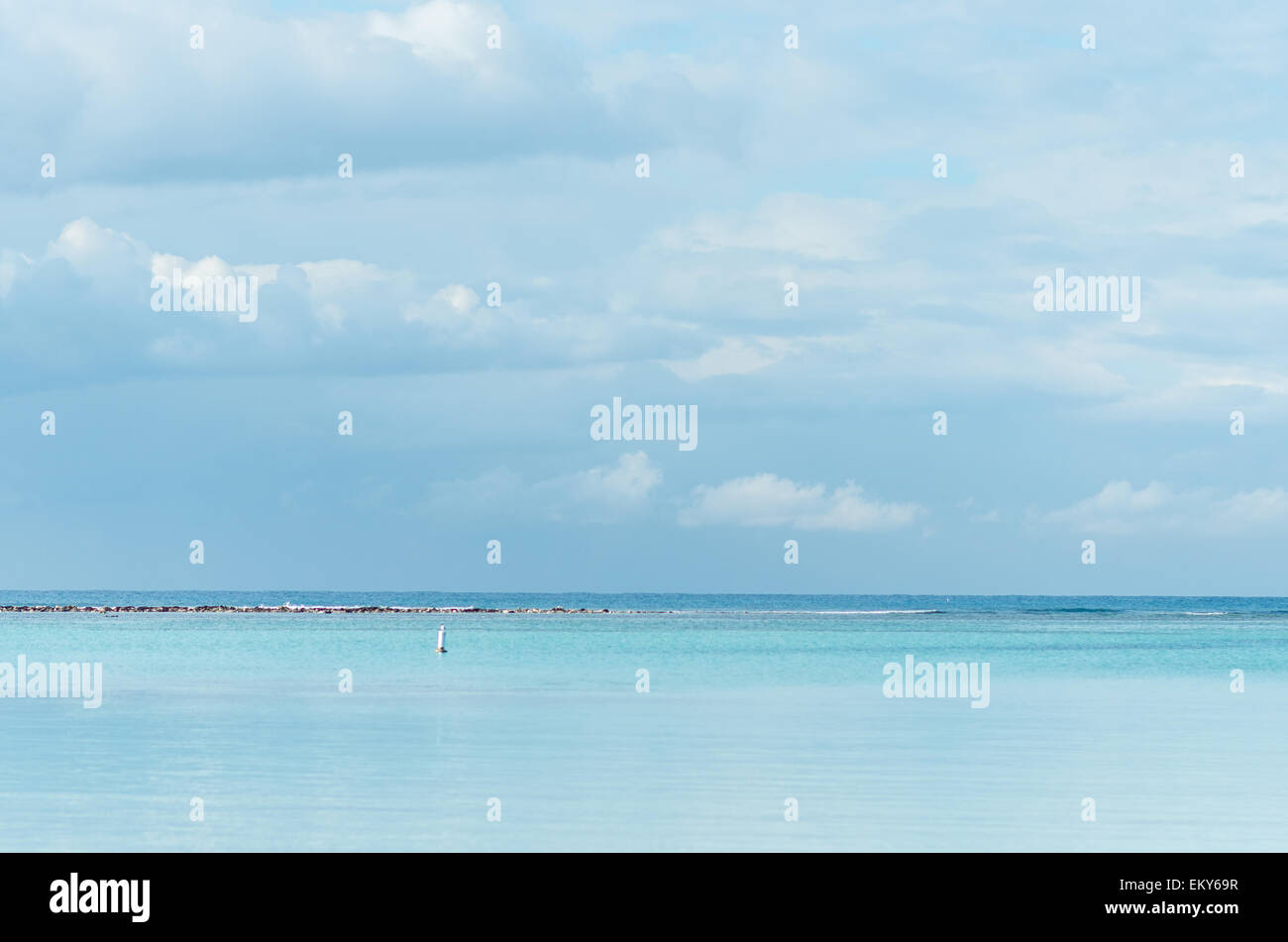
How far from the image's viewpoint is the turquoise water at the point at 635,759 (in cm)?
1705

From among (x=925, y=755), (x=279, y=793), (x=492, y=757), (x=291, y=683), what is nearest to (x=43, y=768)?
(x=279, y=793)

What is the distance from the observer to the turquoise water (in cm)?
1705

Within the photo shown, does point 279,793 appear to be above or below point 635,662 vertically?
below

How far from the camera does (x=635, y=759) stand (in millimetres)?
22766

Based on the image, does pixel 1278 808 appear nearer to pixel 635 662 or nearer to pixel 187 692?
pixel 187 692

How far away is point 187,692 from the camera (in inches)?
1347
